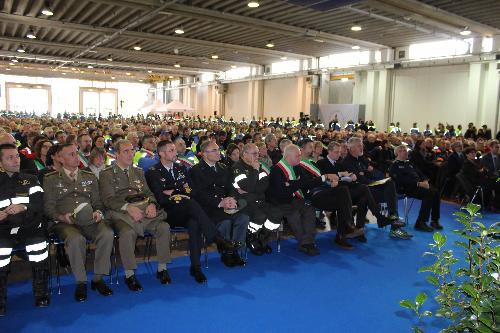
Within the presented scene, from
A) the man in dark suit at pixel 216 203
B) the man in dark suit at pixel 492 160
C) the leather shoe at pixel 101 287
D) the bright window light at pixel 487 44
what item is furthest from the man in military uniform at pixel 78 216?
the bright window light at pixel 487 44

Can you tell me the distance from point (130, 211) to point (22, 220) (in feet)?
3.11

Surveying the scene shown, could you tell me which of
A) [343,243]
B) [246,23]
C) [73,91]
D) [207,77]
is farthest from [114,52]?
[73,91]

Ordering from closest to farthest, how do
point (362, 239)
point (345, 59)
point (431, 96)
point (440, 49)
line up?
point (362, 239) → point (440, 49) → point (431, 96) → point (345, 59)

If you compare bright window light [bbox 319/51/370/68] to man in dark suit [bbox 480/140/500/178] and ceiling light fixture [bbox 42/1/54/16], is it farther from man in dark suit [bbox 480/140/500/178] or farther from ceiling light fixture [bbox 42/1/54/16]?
ceiling light fixture [bbox 42/1/54/16]

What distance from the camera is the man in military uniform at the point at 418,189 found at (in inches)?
252

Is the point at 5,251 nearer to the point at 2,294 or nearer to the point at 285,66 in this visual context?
the point at 2,294

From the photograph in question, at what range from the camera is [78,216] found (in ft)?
12.8

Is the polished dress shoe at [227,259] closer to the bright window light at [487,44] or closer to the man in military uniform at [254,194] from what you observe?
the man in military uniform at [254,194]

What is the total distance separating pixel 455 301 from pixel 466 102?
17180 millimetres

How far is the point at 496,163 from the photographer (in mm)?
8617

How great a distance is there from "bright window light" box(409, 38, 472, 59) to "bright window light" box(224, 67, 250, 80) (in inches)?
518

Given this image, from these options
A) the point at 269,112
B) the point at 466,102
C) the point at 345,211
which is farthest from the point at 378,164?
the point at 269,112

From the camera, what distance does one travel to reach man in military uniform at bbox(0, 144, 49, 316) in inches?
137

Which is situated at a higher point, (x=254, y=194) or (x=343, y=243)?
(x=254, y=194)
